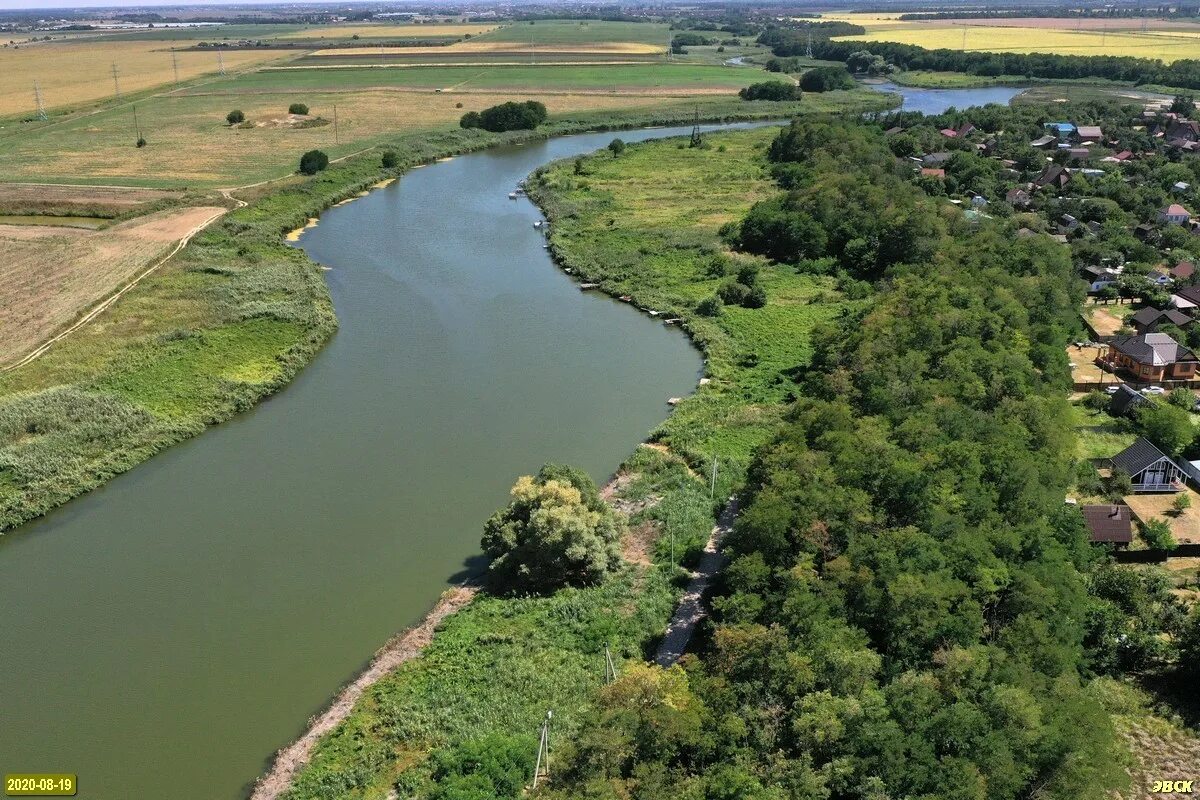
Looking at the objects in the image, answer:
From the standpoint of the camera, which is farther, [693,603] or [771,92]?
[771,92]

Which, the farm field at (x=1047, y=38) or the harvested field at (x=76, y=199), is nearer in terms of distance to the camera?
the harvested field at (x=76, y=199)

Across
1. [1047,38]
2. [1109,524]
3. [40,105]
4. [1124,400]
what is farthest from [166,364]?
[1047,38]

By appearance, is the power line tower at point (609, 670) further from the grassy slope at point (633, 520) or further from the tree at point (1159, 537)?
the tree at point (1159, 537)

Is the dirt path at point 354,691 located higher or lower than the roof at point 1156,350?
lower

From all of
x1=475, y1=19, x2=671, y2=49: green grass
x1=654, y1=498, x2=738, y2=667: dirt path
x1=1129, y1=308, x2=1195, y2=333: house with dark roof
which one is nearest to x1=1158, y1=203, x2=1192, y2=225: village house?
x1=1129, y1=308, x2=1195, y2=333: house with dark roof

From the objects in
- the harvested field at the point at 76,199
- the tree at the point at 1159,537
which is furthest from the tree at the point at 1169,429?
the harvested field at the point at 76,199

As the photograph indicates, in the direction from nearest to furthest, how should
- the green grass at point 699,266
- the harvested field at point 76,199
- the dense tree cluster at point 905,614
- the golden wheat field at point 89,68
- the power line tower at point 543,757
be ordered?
1. the dense tree cluster at point 905,614
2. the power line tower at point 543,757
3. the green grass at point 699,266
4. the harvested field at point 76,199
5. the golden wheat field at point 89,68

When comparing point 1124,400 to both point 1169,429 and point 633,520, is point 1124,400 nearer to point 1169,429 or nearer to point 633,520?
point 1169,429
